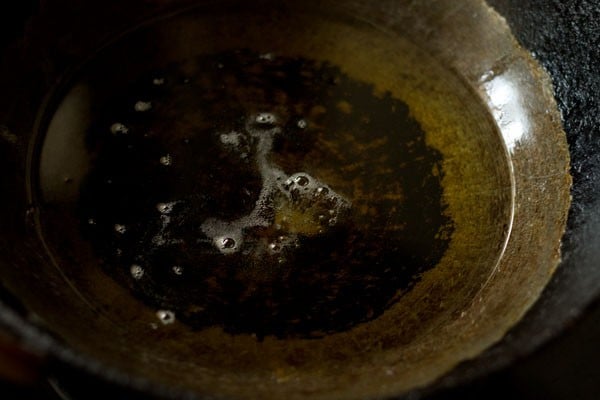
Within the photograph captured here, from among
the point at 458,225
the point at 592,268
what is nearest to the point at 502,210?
the point at 458,225

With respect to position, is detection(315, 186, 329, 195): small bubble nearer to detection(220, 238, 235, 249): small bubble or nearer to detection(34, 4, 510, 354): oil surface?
detection(34, 4, 510, 354): oil surface

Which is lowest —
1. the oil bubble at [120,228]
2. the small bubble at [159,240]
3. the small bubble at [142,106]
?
the small bubble at [159,240]

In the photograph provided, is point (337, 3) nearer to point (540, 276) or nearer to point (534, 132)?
point (534, 132)

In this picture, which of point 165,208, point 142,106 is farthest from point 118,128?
point 165,208

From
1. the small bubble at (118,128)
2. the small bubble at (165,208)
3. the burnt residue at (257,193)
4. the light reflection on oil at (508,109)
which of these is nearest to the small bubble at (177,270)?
the burnt residue at (257,193)

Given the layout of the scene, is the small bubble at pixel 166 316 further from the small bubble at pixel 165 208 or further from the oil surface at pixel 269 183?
the small bubble at pixel 165 208

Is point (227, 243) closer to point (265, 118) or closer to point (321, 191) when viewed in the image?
point (321, 191)
